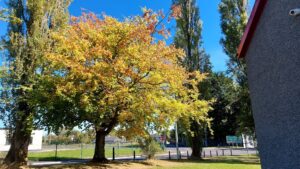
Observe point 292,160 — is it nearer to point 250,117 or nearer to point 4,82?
point 4,82

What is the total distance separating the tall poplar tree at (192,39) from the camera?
2264 centimetres

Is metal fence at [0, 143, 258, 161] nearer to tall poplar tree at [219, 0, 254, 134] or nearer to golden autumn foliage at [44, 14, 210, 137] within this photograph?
tall poplar tree at [219, 0, 254, 134]

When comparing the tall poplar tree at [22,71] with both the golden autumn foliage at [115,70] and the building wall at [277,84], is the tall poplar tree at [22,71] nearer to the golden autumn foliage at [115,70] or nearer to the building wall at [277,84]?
the golden autumn foliage at [115,70]

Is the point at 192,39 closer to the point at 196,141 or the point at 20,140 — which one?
the point at 196,141

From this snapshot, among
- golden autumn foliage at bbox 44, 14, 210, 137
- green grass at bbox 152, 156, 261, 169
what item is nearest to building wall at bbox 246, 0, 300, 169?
golden autumn foliage at bbox 44, 14, 210, 137

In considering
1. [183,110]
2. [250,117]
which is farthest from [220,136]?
[183,110]

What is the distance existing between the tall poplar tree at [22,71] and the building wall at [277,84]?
38.3 ft

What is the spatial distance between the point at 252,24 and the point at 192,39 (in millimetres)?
16857

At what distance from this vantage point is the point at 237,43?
23.4 meters

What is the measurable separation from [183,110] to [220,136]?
4409 cm

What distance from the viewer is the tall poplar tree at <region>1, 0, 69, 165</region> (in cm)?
1404

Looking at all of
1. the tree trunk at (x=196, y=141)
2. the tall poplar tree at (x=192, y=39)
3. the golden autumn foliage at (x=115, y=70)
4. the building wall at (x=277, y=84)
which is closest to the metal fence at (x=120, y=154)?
the tree trunk at (x=196, y=141)

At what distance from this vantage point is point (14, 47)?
1453 centimetres

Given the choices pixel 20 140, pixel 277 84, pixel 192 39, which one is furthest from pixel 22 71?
pixel 192 39
